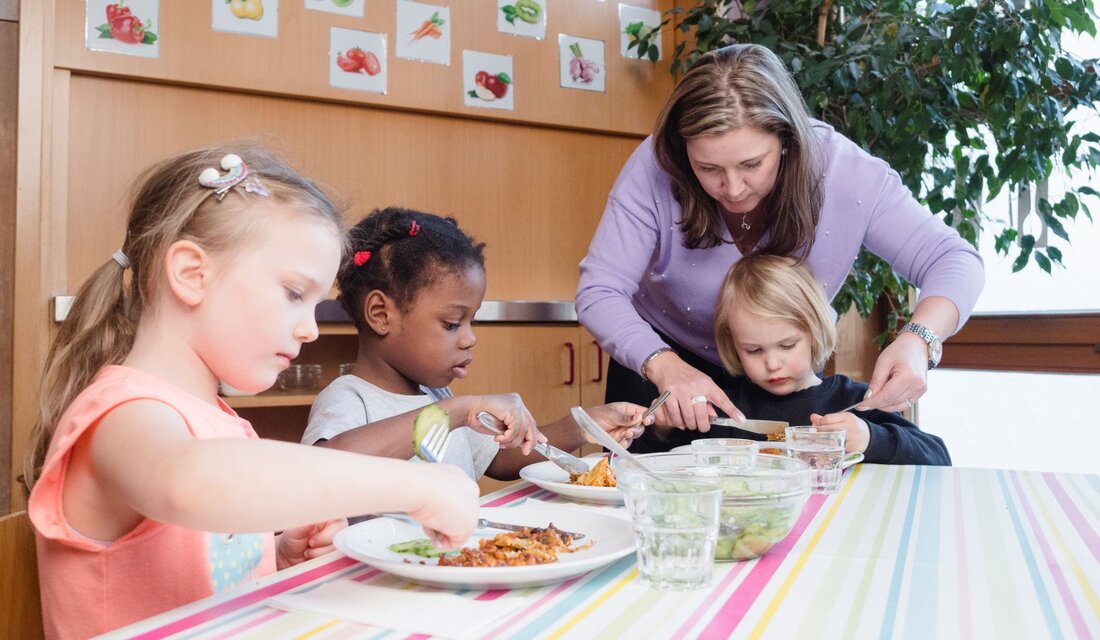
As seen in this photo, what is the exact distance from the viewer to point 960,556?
887 mm

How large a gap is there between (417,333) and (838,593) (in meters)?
1.06

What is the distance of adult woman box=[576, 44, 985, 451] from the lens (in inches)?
66.0

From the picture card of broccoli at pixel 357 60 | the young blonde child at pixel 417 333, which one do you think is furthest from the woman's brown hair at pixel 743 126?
the picture card of broccoli at pixel 357 60

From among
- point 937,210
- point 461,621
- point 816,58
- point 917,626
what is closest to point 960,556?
point 917,626

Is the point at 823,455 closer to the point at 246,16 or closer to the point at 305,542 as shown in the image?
the point at 305,542

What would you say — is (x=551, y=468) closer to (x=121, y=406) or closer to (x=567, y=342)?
(x=121, y=406)

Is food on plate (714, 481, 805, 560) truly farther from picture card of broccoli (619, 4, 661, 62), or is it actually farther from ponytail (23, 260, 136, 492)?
picture card of broccoli (619, 4, 661, 62)

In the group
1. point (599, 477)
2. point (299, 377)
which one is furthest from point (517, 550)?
point (299, 377)

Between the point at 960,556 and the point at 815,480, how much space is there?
334 millimetres

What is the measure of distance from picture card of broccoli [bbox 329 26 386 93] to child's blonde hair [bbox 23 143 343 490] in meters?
2.09

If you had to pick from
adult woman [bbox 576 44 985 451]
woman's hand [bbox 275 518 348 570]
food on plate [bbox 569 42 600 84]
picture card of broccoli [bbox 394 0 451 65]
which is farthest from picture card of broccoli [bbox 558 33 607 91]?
woman's hand [bbox 275 518 348 570]

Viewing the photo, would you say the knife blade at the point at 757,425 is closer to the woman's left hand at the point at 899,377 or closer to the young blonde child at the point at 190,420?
the woman's left hand at the point at 899,377

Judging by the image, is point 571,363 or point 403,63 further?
point 571,363

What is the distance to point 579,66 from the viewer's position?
3.50m
